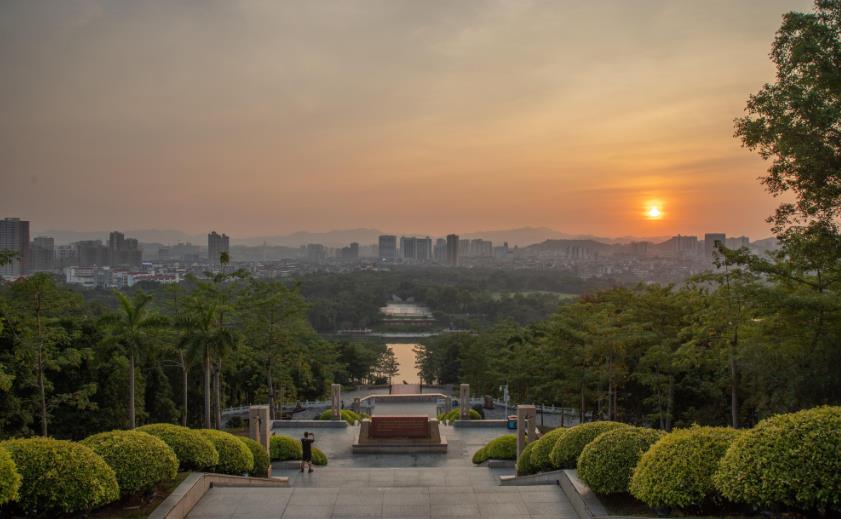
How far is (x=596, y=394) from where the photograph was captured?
2142cm

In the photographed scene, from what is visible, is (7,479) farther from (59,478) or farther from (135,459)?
(135,459)

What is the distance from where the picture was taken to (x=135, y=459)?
779 cm

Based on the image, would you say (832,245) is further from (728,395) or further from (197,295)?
(197,295)

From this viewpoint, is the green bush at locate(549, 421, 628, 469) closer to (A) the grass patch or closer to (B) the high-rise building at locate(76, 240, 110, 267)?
(A) the grass patch

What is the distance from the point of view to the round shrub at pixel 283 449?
50.3 feet

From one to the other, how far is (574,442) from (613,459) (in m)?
1.59

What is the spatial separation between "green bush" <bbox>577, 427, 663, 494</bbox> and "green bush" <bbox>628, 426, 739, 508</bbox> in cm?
39

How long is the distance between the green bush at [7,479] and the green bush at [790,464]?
6887 mm

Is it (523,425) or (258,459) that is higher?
(523,425)

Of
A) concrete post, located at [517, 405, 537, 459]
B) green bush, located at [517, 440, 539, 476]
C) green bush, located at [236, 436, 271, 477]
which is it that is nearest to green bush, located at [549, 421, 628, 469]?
green bush, located at [517, 440, 539, 476]

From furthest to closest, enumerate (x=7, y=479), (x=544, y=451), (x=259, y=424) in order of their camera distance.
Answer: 1. (x=259, y=424)
2. (x=544, y=451)
3. (x=7, y=479)

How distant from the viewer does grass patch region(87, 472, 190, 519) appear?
24.3ft

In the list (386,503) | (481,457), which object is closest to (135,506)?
(386,503)

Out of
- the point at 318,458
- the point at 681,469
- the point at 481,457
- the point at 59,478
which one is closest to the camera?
the point at 59,478
